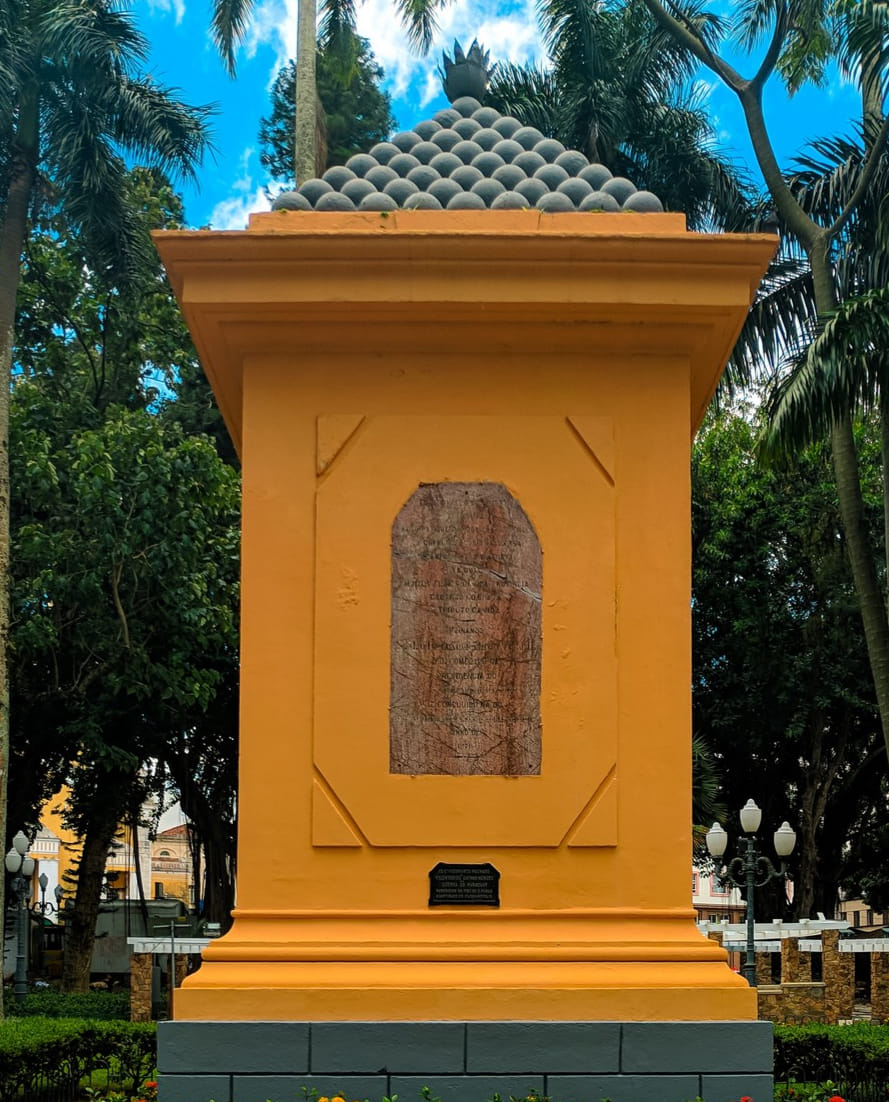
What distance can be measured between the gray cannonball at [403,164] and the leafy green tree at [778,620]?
960 inches

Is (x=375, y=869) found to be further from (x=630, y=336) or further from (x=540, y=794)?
(x=630, y=336)

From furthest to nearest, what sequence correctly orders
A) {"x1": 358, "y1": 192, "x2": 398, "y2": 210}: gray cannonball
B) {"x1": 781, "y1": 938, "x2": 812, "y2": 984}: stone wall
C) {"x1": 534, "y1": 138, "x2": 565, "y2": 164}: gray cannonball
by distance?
{"x1": 781, "y1": 938, "x2": 812, "y2": 984}: stone wall, {"x1": 534, "y1": 138, "x2": 565, "y2": 164}: gray cannonball, {"x1": 358, "y1": 192, "x2": 398, "y2": 210}: gray cannonball

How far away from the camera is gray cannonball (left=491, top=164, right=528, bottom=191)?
7.57 m

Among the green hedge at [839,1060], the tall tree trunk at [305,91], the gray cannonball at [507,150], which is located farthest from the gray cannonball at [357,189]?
the tall tree trunk at [305,91]

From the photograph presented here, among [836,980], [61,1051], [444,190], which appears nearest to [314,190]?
[444,190]

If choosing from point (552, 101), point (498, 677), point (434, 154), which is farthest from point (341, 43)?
point (498, 677)

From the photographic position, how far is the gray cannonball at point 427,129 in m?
7.89

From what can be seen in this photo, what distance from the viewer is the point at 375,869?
680 centimetres

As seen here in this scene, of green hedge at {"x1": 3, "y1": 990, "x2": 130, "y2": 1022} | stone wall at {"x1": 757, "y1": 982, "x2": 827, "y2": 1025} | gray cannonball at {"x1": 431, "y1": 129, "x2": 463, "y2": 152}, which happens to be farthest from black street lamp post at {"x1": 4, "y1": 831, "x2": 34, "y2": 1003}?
gray cannonball at {"x1": 431, "y1": 129, "x2": 463, "y2": 152}

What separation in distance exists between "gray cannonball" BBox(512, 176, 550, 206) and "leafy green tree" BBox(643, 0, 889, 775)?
449 inches

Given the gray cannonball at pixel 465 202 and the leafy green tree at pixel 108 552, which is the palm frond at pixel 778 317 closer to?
the leafy green tree at pixel 108 552

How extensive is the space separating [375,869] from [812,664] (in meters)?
26.5

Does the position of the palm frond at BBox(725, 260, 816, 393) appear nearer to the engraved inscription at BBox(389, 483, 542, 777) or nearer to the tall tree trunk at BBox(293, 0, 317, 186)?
the tall tree trunk at BBox(293, 0, 317, 186)

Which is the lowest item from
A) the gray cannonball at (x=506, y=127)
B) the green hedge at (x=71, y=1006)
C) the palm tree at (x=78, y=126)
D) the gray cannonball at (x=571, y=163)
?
the green hedge at (x=71, y=1006)
